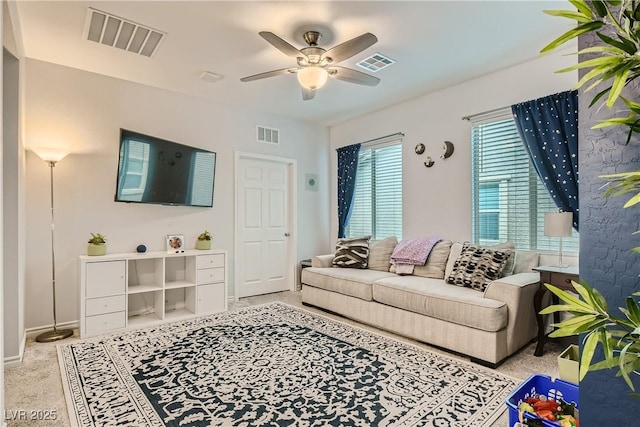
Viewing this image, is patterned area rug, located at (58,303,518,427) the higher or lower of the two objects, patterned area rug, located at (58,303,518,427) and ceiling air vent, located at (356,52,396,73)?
the lower

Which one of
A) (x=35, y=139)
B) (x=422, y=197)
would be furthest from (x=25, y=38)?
(x=422, y=197)

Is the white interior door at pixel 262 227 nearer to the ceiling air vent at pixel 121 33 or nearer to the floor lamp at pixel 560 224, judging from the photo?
the ceiling air vent at pixel 121 33

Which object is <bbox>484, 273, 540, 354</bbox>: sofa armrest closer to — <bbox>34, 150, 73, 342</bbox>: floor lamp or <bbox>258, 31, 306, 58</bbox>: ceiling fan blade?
<bbox>258, 31, 306, 58</bbox>: ceiling fan blade

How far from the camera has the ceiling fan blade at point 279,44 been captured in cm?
239

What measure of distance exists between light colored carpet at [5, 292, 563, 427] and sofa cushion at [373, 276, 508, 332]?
32 cm

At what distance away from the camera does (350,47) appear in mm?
2516

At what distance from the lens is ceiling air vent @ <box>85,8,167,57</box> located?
2646 mm

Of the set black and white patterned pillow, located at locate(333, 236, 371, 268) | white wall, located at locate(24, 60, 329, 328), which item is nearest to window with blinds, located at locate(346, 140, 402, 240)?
black and white patterned pillow, located at locate(333, 236, 371, 268)

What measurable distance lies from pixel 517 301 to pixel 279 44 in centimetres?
265

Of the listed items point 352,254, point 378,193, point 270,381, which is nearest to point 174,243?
point 352,254

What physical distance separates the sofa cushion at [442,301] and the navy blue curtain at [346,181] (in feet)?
6.15

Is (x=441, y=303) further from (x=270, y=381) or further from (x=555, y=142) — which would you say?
(x=555, y=142)

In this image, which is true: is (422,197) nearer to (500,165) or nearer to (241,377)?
(500,165)

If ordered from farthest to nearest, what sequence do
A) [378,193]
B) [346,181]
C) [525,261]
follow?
[346,181] < [378,193] < [525,261]
